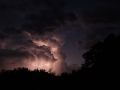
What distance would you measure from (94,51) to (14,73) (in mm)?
21482

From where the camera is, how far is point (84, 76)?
3625 cm

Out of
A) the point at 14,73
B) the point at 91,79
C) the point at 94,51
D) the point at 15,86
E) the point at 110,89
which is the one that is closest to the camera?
the point at 110,89

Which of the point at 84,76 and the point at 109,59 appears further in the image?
the point at 84,76

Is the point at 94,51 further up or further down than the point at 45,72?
further up

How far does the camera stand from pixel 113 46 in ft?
117

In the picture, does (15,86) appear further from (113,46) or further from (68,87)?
(113,46)

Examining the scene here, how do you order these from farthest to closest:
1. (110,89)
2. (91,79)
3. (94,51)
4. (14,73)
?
(94,51)
(14,73)
(91,79)
(110,89)

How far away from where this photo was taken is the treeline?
30.8m

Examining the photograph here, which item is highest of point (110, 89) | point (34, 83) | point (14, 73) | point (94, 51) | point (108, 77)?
point (94, 51)

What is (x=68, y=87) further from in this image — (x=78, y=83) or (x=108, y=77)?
(x=108, y=77)

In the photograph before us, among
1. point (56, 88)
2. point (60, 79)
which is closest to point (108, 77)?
point (56, 88)

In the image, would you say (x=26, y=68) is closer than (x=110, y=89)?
No

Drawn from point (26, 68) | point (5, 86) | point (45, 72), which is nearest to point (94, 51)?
point (45, 72)

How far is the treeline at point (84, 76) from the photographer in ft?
101
